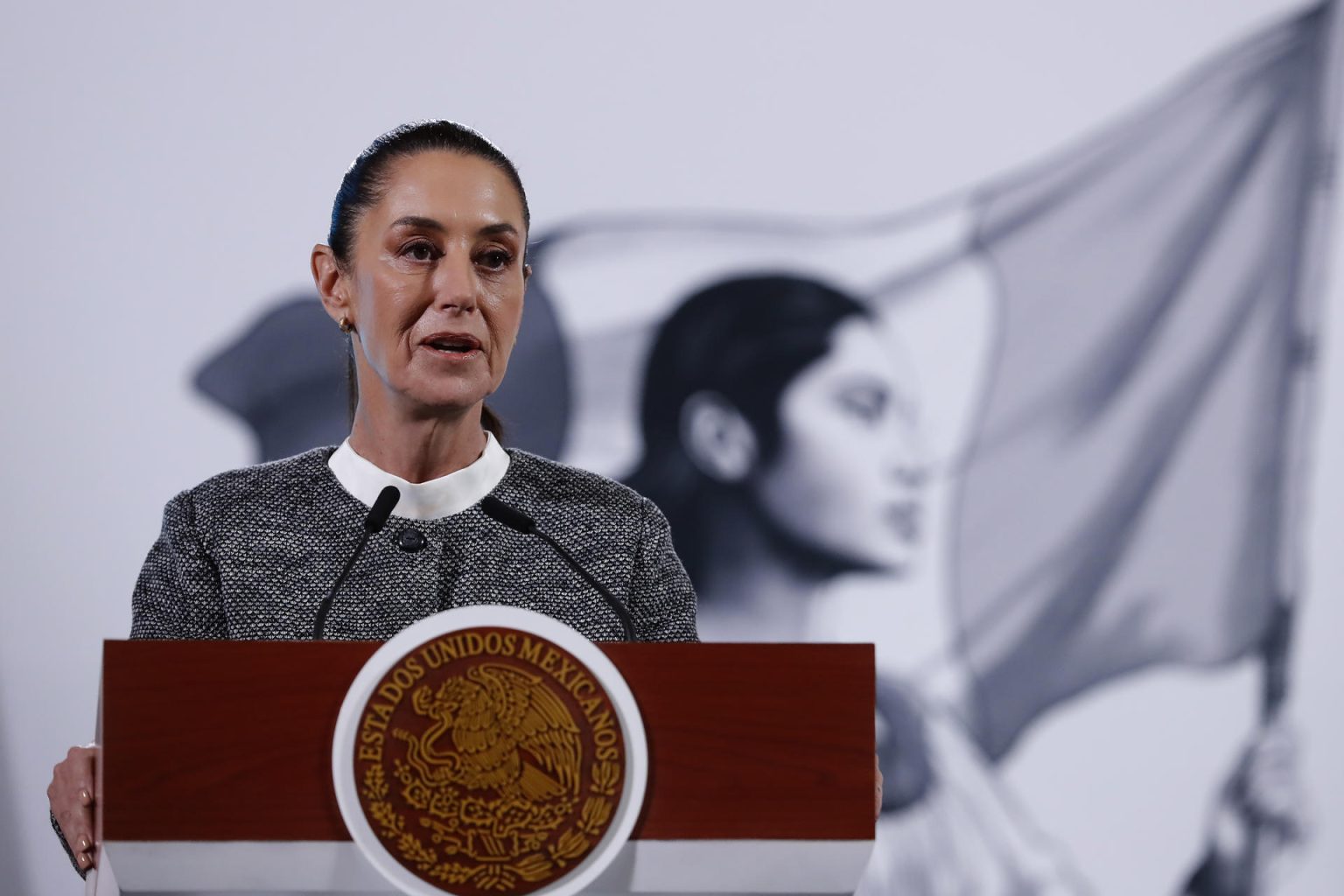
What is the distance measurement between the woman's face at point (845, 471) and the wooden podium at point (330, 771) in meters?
1.69

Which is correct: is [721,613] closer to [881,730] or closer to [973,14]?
[881,730]

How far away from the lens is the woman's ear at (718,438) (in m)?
2.70

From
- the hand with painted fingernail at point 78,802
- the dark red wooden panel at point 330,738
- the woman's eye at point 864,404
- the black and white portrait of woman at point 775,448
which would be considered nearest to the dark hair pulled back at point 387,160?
the hand with painted fingernail at point 78,802

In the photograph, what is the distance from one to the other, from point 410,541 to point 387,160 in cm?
45

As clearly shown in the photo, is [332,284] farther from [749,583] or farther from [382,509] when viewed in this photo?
[749,583]

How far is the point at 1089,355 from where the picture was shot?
2.83 m

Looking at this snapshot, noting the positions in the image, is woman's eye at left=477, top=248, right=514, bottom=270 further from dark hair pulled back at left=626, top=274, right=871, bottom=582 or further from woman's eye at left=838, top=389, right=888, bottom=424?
woman's eye at left=838, top=389, right=888, bottom=424

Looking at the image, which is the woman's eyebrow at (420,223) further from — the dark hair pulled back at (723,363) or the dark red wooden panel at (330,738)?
the dark hair pulled back at (723,363)

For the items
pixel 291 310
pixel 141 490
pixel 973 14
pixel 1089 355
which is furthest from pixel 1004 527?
pixel 141 490

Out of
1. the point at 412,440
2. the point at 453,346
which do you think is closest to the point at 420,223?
the point at 453,346

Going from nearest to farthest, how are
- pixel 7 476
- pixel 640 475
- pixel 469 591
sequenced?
pixel 469 591 → pixel 7 476 → pixel 640 475

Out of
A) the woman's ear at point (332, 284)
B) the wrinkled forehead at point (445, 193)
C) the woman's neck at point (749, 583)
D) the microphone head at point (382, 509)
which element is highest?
the wrinkled forehead at point (445, 193)

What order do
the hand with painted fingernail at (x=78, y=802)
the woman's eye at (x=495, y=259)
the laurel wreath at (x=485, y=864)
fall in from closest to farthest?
the laurel wreath at (x=485, y=864), the hand with painted fingernail at (x=78, y=802), the woman's eye at (x=495, y=259)

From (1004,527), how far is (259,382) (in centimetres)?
145
